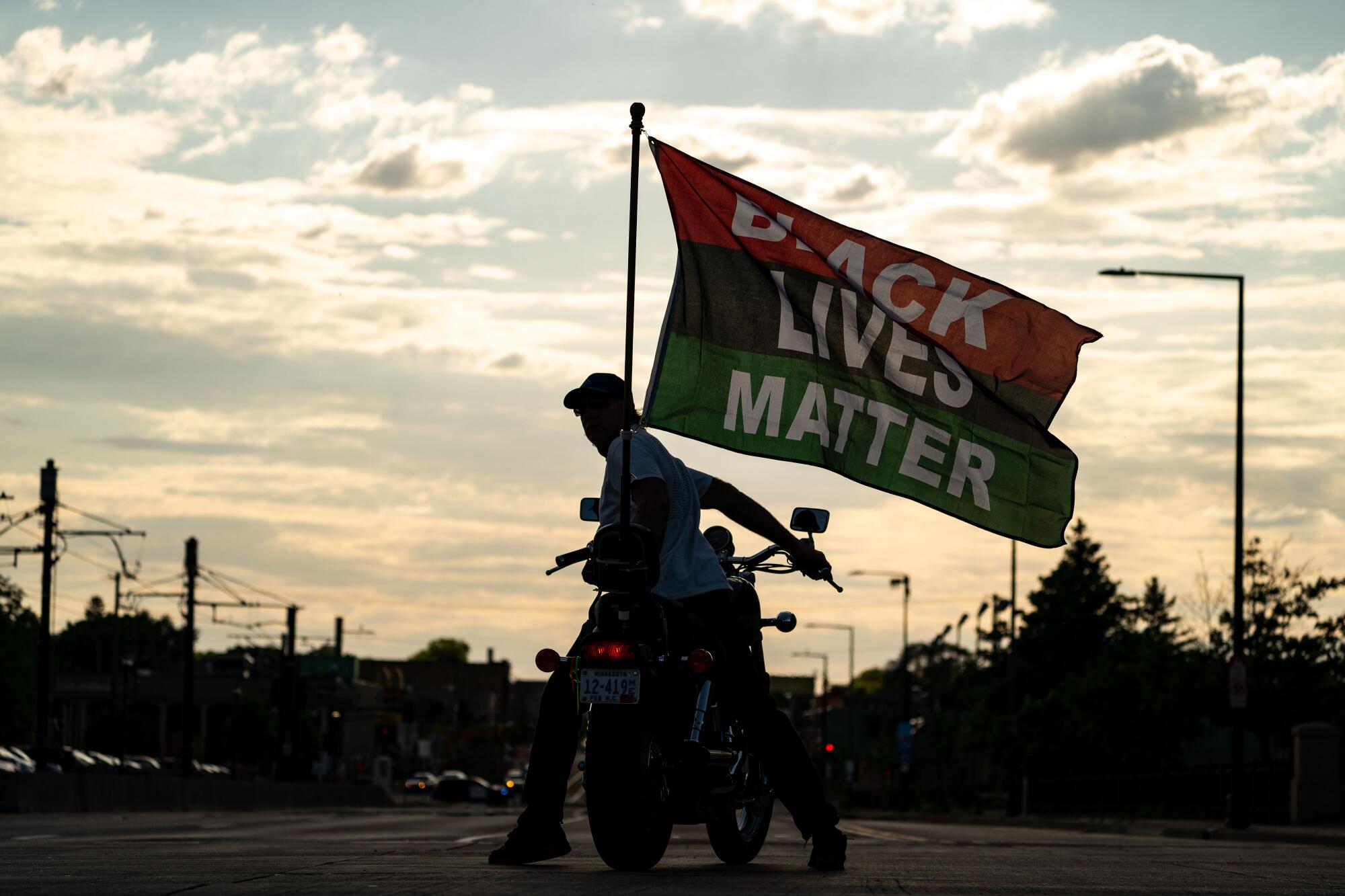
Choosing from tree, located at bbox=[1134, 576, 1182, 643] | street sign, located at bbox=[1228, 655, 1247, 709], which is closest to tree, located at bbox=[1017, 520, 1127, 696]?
tree, located at bbox=[1134, 576, 1182, 643]

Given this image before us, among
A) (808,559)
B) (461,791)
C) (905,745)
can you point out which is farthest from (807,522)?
(461,791)

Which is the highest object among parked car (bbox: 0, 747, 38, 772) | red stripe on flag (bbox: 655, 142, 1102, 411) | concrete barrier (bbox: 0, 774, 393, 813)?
red stripe on flag (bbox: 655, 142, 1102, 411)

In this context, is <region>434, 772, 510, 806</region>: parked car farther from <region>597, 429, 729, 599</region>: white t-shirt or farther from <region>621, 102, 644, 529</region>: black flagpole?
<region>597, 429, 729, 599</region>: white t-shirt

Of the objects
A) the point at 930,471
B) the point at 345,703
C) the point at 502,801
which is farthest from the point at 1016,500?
the point at 345,703

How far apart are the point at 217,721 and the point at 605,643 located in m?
124

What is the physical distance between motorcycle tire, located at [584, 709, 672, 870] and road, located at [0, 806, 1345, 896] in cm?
11

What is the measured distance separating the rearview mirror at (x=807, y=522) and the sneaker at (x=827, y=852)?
125cm

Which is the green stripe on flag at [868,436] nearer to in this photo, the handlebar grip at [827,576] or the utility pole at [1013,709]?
the handlebar grip at [827,576]

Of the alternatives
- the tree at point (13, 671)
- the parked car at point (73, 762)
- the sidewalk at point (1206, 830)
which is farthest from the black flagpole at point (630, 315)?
the tree at point (13, 671)

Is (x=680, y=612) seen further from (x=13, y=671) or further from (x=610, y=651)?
(x=13, y=671)

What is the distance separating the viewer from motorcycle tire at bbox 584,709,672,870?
6656mm

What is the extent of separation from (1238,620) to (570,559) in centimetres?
2292

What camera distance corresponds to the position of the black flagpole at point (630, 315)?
7.14 meters

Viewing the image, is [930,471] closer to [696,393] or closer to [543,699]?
[696,393]
